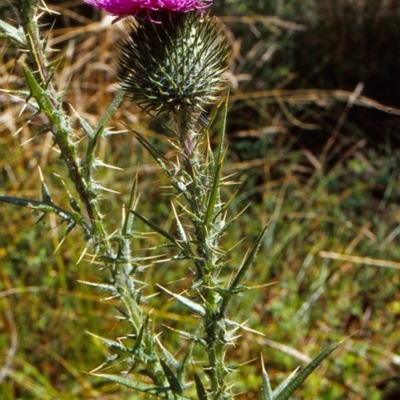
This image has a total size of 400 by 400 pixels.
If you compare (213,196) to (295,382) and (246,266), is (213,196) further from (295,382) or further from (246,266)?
(295,382)

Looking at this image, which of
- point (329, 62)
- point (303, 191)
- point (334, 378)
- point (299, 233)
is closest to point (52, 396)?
point (334, 378)

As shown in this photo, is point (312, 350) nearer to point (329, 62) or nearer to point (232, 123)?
point (232, 123)

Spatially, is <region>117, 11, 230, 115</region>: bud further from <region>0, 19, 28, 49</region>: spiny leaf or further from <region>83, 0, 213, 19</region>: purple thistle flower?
<region>0, 19, 28, 49</region>: spiny leaf

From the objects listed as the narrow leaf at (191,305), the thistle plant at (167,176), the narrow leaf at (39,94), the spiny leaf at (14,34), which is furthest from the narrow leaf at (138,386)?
the spiny leaf at (14,34)

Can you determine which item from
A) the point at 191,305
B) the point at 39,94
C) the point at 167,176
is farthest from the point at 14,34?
the point at 191,305

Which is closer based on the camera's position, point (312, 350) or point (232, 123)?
point (312, 350)

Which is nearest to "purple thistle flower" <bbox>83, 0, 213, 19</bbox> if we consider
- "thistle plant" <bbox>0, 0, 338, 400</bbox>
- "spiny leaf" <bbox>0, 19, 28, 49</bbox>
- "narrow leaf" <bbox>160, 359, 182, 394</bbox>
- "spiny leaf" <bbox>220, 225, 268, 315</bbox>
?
"thistle plant" <bbox>0, 0, 338, 400</bbox>

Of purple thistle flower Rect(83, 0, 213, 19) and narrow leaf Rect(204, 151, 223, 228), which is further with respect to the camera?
purple thistle flower Rect(83, 0, 213, 19)

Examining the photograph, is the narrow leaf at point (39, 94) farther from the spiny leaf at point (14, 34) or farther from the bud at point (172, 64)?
the bud at point (172, 64)
